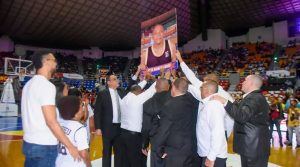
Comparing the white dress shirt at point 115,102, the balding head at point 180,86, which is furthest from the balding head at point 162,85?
the balding head at point 180,86

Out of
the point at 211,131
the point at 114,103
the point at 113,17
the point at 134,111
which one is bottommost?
the point at 211,131

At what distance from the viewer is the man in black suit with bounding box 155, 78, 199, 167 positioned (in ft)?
11.5

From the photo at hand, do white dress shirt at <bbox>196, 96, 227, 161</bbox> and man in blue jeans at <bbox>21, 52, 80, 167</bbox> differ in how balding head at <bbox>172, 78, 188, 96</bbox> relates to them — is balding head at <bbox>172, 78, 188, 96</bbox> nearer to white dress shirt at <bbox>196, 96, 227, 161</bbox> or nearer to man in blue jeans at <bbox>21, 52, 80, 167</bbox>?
white dress shirt at <bbox>196, 96, 227, 161</bbox>

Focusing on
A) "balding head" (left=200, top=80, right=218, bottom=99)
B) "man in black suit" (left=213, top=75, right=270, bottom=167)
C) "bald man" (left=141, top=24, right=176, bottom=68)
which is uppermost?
"bald man" (left=141, top=24, right=176, bottom=68)

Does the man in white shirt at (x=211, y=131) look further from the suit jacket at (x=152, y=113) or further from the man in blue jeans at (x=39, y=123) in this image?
the man in blue jeans at (x=39, y=123)

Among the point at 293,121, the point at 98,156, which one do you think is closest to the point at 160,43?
the point at 98,156

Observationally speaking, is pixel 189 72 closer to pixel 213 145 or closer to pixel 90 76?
pixel 213 145

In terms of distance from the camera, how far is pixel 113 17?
3011cm

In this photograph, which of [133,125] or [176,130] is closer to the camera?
[176,130]

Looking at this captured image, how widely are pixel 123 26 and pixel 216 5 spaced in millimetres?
10728

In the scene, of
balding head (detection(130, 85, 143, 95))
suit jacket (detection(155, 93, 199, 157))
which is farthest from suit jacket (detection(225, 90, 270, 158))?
balding head (detection(130, 85, 143, 95))

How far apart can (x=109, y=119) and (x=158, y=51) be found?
60.2 inches

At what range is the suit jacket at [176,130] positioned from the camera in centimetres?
351

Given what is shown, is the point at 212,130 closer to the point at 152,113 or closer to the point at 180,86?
the point at 180,86
